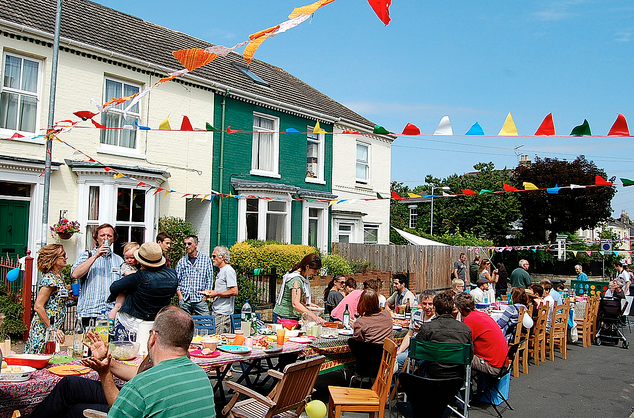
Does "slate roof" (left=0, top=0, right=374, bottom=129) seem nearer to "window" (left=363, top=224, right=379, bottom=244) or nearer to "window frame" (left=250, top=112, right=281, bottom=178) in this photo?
"window frame" (left=250, top=112, right=281, bottom=178)

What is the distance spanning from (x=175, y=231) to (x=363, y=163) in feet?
31.1

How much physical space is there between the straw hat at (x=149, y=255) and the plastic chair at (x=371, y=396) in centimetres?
224

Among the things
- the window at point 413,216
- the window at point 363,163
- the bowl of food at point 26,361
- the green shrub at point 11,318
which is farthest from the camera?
the window at point 413,216

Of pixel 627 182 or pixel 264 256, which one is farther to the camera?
pixel 264 256

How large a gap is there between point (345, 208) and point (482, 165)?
25.6 m

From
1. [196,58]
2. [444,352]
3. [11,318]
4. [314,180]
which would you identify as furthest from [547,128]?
[314,180]

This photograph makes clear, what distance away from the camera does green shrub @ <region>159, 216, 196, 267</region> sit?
13.7 meters

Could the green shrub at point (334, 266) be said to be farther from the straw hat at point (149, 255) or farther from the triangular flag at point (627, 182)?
the straw hat at point (149, 255)

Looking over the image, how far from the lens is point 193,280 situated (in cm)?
805

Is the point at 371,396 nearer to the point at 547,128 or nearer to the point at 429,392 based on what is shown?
the point at 429,392

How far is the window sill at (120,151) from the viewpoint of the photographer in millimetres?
12922

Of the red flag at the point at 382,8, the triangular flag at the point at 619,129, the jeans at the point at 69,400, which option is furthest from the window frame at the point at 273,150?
the jeans at the point at 69,400

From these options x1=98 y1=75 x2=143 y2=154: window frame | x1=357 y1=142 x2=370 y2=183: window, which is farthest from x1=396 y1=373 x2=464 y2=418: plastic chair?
x1=357 y1=142 x2=370 y2=183: window

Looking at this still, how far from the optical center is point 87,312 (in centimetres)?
646
